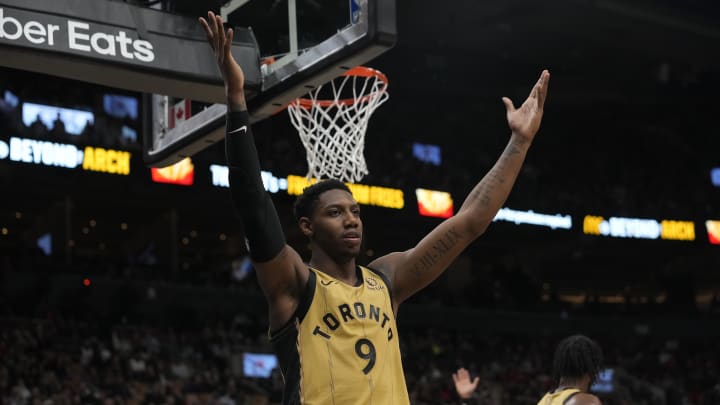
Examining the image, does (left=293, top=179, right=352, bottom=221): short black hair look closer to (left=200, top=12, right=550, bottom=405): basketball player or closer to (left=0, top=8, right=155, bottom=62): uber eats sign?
(left=200, top=12, right=550, bottom=405): basketball player

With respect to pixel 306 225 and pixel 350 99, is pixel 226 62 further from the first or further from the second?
pixel 350 99

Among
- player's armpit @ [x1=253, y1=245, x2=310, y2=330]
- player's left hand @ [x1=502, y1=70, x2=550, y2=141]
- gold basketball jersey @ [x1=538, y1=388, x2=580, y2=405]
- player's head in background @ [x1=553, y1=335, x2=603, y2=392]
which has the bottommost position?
gold basketball jersey @ [x1=538, y1=388, x2=580, y2=405]

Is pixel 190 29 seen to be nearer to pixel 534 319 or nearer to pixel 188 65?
pixel 188 65

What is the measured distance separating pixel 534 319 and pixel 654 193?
481cm

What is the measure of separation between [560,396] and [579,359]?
7.5 inches

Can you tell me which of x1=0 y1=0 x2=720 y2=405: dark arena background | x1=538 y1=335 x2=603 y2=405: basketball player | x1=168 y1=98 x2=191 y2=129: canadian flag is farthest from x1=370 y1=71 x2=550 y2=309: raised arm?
x1=0 y1=0 x2=720 y2=405: dark arena background

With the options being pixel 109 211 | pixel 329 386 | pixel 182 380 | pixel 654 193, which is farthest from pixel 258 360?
pixel 329 386

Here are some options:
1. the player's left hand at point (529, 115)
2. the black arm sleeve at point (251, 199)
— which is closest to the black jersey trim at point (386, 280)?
the black arm sleeve at point (251, 199)

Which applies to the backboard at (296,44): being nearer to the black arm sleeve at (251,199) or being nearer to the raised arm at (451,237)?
the raised arm at (451,237)

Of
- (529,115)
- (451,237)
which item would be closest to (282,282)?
(451,237)

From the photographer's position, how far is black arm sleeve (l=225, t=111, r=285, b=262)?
2.94 metres

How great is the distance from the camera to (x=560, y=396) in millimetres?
4539

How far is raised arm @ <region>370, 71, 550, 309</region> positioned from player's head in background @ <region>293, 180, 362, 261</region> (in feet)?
0.81

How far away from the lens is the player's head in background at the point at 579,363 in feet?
15.1
